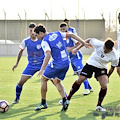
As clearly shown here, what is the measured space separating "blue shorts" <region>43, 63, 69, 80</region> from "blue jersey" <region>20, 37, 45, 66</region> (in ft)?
4.85

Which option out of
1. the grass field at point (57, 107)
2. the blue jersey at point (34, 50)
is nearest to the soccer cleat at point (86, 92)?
the grass field at point (57, 107)

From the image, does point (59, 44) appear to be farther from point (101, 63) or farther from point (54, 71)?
point (101, 63)

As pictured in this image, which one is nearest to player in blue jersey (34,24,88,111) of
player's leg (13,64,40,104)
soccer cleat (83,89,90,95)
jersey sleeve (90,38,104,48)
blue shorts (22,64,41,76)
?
jersey sleeve (90,38,104,48)

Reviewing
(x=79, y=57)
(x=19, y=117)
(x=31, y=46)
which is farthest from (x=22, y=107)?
(x=79, y=57)

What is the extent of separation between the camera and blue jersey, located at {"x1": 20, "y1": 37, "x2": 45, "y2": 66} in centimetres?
852

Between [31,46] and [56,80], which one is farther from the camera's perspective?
[31,46]

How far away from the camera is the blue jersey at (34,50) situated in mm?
8523

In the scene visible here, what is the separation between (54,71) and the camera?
7.04 meters

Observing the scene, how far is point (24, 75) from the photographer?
27.5 feet

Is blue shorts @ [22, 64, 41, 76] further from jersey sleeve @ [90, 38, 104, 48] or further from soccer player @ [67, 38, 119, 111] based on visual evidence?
jersey sleeve @ [90, 38, 104, 48]

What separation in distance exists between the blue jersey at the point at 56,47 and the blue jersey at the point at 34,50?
1591mm

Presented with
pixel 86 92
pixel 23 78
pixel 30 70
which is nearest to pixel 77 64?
pixel 86 92

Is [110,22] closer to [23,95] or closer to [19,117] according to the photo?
[23,95]

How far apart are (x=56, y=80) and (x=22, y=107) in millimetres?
1009
